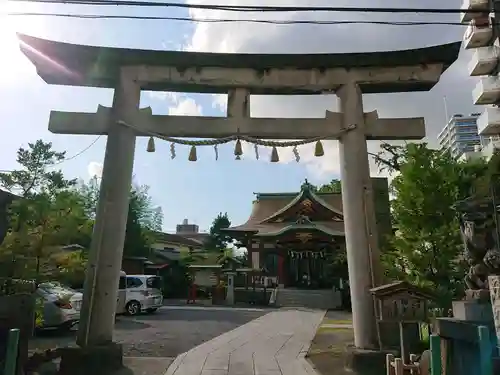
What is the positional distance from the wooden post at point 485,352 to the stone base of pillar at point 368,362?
3.42 meters

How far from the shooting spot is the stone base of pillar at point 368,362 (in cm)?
690

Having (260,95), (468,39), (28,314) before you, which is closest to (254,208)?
(468,39)

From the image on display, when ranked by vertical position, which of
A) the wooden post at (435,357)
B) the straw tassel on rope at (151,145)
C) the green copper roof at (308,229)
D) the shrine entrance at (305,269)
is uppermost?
the green copper roof at (308,229)

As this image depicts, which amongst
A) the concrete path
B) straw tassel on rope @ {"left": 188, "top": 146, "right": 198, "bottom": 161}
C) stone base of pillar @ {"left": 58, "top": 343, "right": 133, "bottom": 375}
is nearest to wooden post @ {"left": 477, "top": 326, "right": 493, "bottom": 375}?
the concrete path

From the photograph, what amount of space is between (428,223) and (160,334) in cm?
828

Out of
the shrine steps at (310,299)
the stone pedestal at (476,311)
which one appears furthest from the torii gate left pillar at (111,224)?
the shrine steps at (310,299)

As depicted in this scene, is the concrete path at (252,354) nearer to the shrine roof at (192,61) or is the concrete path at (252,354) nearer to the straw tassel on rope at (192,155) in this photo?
the straw tassel on rope at (192,155)

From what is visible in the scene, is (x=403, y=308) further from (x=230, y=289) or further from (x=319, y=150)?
(x=230, y=289)

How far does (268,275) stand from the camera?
28.8m

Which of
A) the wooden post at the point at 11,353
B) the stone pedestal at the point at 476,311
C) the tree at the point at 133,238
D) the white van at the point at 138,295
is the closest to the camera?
the wooden post at the point at 11,353

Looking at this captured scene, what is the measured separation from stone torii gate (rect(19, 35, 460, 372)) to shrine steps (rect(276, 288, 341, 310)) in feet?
55.5

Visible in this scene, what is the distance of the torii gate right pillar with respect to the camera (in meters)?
7.44

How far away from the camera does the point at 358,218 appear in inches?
308

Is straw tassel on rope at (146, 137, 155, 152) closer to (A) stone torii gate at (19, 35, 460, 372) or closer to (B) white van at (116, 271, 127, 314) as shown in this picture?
(A) stone torii gate at (19, 35, 460, 372)
